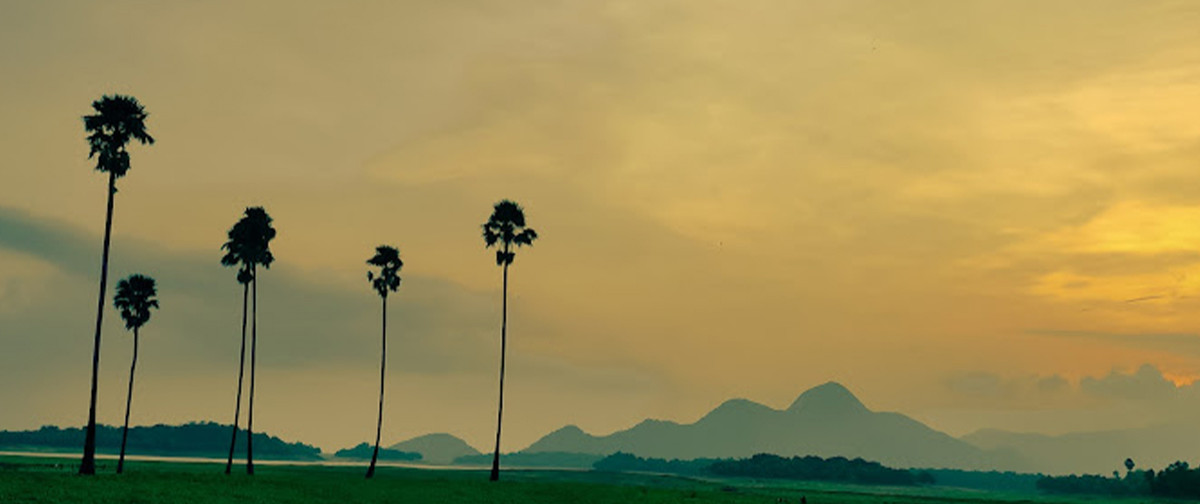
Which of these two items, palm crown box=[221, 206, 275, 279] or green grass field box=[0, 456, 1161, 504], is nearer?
green grass field box=[0, 456, 1161, 504]

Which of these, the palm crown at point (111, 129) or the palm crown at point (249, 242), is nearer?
the palm crown at point (111, 129)

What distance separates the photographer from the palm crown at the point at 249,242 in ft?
375

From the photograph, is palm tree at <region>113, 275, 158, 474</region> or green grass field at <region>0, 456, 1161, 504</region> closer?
green grass field at <region>0, 456, 1161, 504</region>

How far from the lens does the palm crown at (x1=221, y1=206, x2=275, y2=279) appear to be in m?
114

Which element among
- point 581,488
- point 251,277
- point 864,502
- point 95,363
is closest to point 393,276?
point 251,277

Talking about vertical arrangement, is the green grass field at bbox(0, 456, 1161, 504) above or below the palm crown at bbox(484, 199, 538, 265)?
below

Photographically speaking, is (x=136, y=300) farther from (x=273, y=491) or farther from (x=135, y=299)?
(x=273, y=491)

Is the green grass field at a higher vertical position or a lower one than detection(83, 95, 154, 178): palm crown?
lower

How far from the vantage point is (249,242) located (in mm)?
113938

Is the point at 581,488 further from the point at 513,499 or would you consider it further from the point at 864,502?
the point at 864,502

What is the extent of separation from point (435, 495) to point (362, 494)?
5.95 m

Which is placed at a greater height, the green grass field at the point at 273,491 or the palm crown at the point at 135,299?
the palm crown at the point at 135,299

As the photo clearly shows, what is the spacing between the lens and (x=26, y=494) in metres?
55.5

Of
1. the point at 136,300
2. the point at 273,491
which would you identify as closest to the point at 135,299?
the point at 136,300
